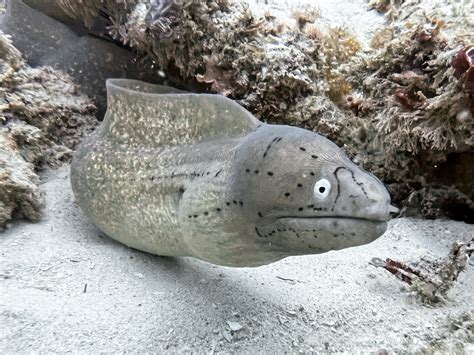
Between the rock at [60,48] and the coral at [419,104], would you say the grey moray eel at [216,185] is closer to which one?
the rock at [60,48]

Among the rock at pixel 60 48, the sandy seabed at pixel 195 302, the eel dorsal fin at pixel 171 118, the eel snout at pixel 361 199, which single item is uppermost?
the rock at pixel 60 48

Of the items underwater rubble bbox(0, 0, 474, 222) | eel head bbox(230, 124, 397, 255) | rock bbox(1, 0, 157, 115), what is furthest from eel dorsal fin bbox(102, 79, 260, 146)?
rock bbox(1, 0, 157, 115)

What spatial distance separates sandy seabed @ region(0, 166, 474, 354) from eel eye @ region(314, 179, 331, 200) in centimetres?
76

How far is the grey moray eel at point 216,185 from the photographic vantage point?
1.56 meters

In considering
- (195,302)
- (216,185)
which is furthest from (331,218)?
(195,302)

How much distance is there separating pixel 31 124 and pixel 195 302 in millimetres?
2134

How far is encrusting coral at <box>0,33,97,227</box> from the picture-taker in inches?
98.9

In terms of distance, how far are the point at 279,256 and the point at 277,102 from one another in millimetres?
1624

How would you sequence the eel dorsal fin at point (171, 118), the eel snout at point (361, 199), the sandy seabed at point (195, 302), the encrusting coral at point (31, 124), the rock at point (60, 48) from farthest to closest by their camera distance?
the rock at point (60, 48) < the encrusting coral at point (31, 124) < the eel dorsal fin at point (171, 118) < the sandy seabed at point (195, 302) < the eel snout at point (361, 199)

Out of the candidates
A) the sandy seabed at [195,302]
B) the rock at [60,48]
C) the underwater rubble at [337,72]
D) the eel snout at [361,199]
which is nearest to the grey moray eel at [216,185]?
the eel snout at [361,199]

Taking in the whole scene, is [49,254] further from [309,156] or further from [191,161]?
[309,156]

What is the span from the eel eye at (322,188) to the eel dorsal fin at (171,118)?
578mm

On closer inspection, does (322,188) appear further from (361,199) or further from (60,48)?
(60,48)

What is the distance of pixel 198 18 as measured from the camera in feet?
9.86
